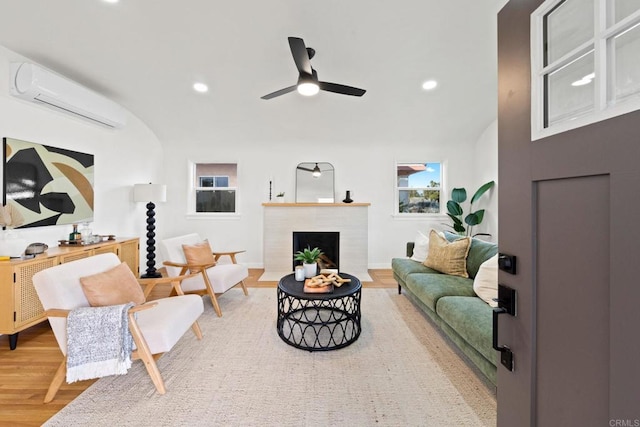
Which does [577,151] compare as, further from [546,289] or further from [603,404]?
[603,404]

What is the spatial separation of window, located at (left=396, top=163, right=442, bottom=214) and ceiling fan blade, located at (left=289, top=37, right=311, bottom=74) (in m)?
3.50

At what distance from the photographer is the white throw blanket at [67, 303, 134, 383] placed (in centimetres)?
169

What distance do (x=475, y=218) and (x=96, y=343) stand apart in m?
5.11

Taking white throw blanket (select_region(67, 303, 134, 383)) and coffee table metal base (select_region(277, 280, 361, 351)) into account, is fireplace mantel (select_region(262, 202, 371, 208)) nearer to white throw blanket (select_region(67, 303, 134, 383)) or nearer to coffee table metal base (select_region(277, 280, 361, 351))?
coffee table metal base (select_region(277, 280, 361, 351))

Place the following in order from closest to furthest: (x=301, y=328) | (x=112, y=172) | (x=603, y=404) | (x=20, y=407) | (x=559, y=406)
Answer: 1. (x=603, y=404)
2. (x=559, y=406)
3. (x=20, y=407)
4. (x=301, y=328)
5. (x=112, y=172)

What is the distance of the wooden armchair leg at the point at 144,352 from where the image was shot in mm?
1734

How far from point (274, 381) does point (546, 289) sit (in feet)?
5.77

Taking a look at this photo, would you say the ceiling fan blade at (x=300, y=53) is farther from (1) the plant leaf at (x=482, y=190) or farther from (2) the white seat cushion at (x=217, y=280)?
(1) the plant leaf at (x=482, y=190)

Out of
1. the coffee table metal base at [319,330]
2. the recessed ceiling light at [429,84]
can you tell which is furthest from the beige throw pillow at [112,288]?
the recessed ceiling light at [429,84]

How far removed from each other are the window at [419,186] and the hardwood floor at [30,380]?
4901mm

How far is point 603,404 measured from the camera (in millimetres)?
644

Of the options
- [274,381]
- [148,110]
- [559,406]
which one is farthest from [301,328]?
[148,110]

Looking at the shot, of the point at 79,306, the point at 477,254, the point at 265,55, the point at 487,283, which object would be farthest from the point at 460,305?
the point at 265,55

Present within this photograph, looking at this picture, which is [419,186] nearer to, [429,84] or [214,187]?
[429,84]
